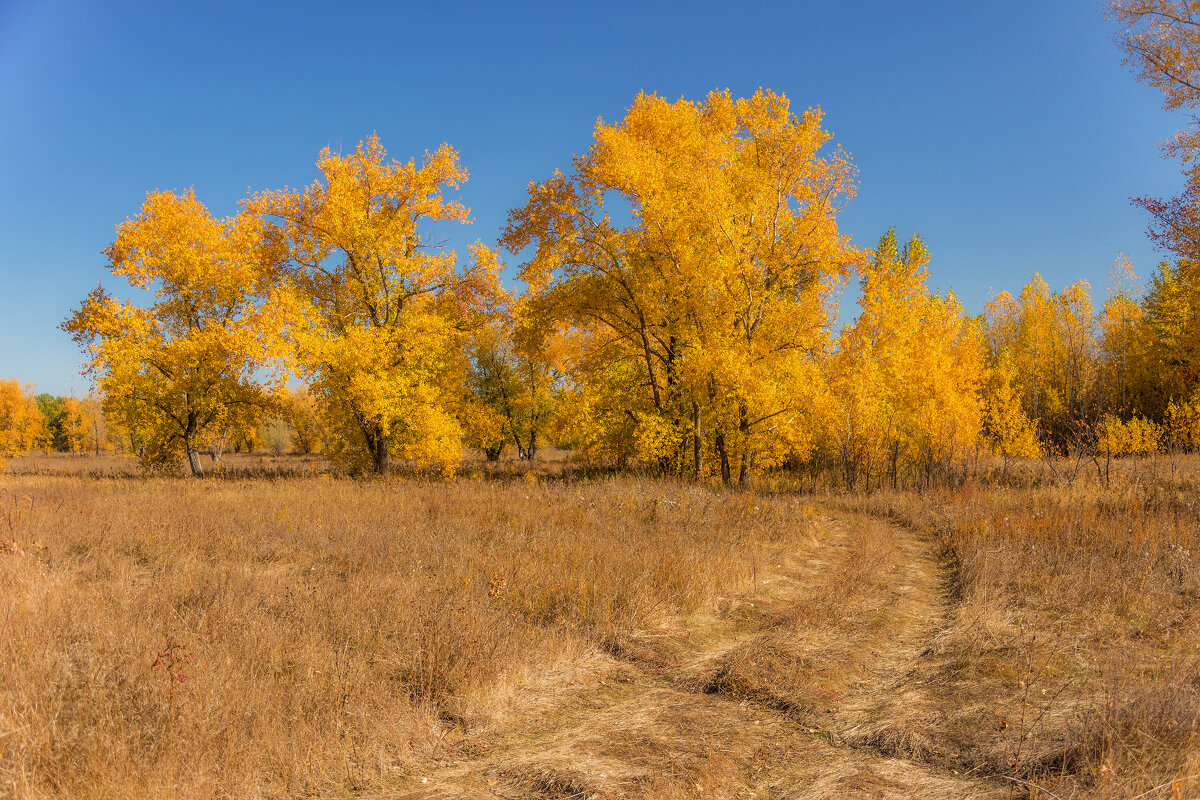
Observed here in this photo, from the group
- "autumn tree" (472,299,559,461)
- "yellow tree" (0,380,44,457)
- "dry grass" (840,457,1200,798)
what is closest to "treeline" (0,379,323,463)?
"yellow tree" (0,380,44,457)

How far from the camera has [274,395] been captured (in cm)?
2148

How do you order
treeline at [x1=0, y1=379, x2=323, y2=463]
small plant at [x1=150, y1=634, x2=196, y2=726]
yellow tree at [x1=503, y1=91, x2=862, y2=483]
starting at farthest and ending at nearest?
treeline at [x1=0, y1=379, x2=323, y2=463]
yellow tree at [x1=503, y1=91, x2=862, y2=483]
small plant at [x1=150, y1=634, x2=196, y2=726]

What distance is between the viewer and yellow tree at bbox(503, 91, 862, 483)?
15.1 metres

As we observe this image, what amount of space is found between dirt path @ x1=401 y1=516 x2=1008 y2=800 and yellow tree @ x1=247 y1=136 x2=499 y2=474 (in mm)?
13080

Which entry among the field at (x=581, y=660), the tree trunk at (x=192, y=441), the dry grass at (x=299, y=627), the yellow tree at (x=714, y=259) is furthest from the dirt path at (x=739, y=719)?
the tree trunk at (x=192, y=441)

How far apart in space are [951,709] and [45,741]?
20.8ft

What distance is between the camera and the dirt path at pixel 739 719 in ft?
12.5

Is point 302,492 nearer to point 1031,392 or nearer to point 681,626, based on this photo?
point 681,626

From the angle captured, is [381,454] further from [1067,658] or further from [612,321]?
[1067,658]

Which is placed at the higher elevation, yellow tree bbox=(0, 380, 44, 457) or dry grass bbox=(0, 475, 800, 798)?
yellow tree bbox=(0, 380, 44, 457)

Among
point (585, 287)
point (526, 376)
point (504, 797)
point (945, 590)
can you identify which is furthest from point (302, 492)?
point (526, 376)

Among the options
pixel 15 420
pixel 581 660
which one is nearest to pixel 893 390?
pixel 581 660

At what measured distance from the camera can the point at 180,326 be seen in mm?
20969

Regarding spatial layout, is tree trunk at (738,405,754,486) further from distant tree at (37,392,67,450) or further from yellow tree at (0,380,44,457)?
distant tree at (37,392,67,450)
